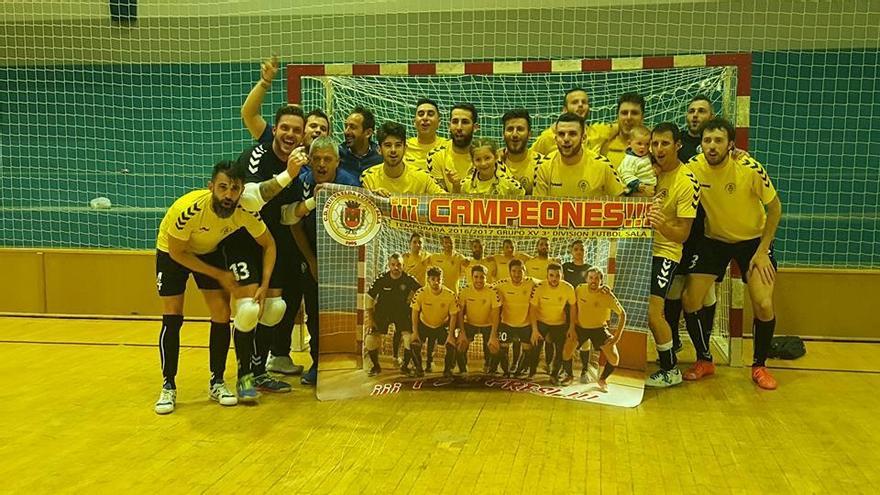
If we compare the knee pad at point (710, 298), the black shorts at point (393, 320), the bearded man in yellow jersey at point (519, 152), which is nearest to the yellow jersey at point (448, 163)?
the bearded man in yellow jersey at point (519, 152)

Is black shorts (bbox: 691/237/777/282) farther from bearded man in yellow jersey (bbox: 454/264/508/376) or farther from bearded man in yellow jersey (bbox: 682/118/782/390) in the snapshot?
bearded man in yellow jersey (bbox: 454/264/508/376)

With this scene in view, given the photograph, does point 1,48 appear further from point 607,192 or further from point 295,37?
point 607,192

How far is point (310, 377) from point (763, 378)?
9.68 ft

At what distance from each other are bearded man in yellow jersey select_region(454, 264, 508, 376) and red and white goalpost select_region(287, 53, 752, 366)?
62 cm

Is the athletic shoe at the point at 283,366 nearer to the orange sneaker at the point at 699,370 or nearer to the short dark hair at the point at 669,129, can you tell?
the orange sneaker at the point at 699,370

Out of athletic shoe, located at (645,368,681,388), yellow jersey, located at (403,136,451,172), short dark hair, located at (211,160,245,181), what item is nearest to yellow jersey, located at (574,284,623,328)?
athletic shoe, located at (645,368,681,388)

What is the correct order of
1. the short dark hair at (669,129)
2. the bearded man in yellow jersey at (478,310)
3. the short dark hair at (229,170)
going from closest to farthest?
1. the short dark hair at (229,170)
2. the bearded man in yellow jersey at (478,310)
3. the short dark hair at (669,129)

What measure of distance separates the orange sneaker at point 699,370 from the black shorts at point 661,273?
0.66 metres

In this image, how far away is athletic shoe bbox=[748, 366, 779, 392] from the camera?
498cm

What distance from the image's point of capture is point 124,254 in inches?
285

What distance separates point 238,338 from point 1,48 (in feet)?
22.7

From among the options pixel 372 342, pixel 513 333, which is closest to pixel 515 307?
pixel 513 333

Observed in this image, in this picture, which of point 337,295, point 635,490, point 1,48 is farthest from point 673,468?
point 1,48

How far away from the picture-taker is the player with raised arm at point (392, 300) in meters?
4.78
